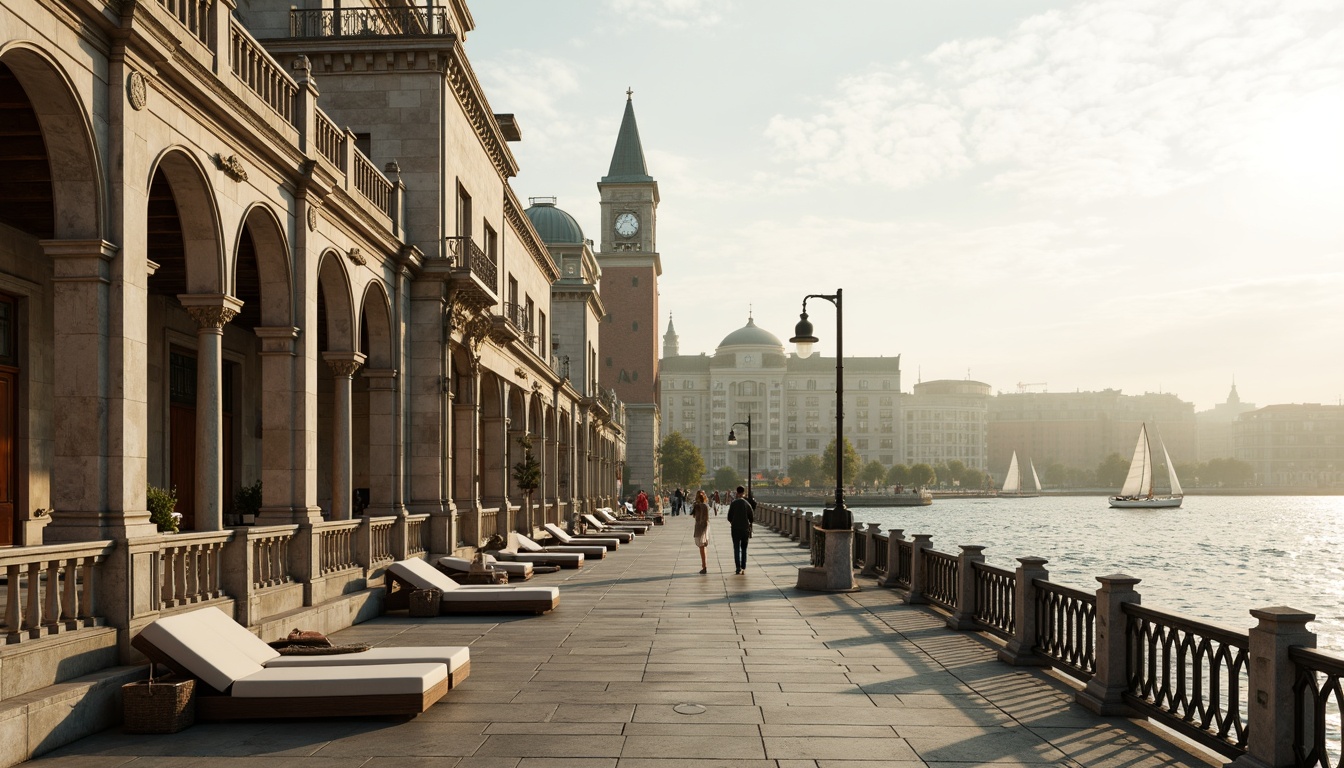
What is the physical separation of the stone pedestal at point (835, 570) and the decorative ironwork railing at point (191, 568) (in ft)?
37.8

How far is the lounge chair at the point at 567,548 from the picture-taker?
27.0 m

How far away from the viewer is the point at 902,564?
21.0m

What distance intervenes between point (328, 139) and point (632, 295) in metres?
88.7

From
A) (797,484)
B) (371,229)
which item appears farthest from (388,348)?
(797,484)

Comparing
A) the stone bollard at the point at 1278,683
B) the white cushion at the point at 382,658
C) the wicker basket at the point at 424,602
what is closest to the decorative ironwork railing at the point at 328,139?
the wicker basket at the point at 424,602

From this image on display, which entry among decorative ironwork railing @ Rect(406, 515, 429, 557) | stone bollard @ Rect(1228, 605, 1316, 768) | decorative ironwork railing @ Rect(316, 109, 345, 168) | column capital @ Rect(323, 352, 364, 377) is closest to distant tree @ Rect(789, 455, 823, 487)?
decorative ironwork railing @ Rect(406, 515, 429, 557)

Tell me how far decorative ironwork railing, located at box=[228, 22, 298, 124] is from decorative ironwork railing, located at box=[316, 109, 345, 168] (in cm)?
123

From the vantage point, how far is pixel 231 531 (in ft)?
39.9

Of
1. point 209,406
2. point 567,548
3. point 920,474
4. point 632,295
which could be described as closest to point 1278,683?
point 209,406

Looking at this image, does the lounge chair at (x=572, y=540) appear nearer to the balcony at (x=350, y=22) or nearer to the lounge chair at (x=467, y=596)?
the lounge chair at (x=467, y=596)

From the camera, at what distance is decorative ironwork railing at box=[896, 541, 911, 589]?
20.7m

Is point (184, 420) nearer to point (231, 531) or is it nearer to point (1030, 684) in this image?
point (231, 531)

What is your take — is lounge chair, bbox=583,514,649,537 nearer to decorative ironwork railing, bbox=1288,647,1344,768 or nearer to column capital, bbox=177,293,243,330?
column capital, bbox=177,293,243,330

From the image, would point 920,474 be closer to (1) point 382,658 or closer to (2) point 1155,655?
(2) point 1155,655
